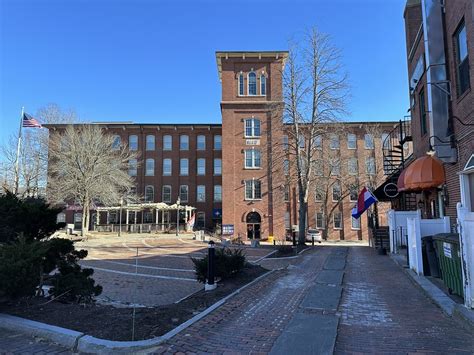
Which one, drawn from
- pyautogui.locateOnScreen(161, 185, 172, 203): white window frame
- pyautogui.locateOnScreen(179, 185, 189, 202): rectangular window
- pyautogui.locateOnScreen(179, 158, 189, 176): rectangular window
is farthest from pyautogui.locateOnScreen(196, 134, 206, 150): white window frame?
pyautogui.locateOnScreen(161, 185, 172, 203): white window frame

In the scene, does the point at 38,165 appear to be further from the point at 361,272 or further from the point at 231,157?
the point at 361,272

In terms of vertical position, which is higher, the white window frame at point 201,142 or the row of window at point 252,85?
the row of window at point 252,85

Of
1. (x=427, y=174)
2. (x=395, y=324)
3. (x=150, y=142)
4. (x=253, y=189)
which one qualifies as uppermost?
(x=150, y=142)

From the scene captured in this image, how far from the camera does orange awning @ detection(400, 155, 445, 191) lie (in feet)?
36.9

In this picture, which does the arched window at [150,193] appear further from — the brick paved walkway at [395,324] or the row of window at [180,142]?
the brick paved walkway at [395,324]

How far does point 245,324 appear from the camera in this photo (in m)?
5.59

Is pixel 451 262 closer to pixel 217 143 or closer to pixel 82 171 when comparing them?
pixel 82 171

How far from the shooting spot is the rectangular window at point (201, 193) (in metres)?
51.1

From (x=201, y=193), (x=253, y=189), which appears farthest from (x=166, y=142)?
(x=253, y=189)

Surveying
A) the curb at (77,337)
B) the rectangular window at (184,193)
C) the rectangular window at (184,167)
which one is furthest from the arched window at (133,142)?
the curb at (77,337)

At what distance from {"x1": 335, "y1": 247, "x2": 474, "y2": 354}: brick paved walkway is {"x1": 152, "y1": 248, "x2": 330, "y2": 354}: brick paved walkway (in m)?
0.96

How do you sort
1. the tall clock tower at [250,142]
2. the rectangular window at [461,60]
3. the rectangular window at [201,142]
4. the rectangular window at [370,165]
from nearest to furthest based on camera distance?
the rectangular window at [461,60] < the tall clock tower at [250,142] < the rectangular window at [370,165] < the rectangular window at [201,142]

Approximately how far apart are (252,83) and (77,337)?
3906 centimetres

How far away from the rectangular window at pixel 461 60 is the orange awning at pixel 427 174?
89.6 inches
